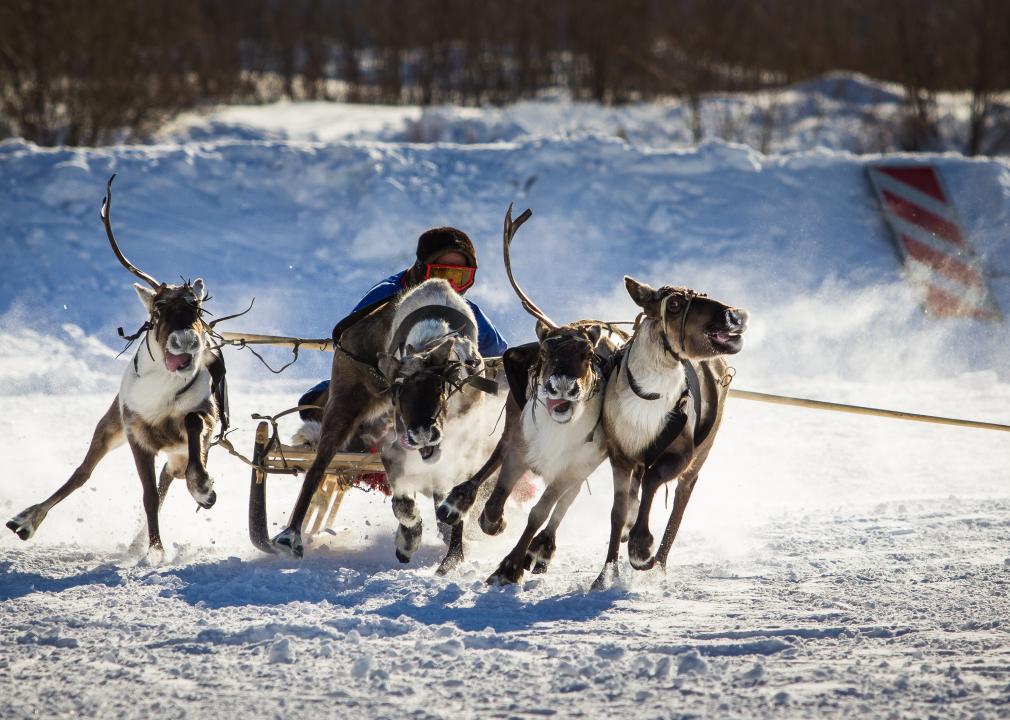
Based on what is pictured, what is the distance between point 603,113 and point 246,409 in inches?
654

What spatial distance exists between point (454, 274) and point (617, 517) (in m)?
1.92

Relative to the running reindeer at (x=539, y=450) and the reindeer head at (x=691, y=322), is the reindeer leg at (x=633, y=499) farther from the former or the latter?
the reindeer head at (x=691, y=322)

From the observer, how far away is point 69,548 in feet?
20.9

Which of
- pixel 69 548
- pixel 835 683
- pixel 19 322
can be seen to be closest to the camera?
pixel 835 683

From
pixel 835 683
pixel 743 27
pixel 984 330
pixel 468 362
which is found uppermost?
pixel 743 27

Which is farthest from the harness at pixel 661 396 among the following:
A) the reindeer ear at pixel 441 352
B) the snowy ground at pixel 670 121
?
the snowy ground at pixel 670 121

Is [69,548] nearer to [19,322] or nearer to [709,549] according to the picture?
[709,549]

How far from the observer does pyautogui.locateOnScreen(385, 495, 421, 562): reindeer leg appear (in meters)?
5.88

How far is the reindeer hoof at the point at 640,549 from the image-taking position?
5.21m

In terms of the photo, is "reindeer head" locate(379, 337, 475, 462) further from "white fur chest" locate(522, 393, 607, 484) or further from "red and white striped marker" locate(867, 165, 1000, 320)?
"red and white striped marker" locate(867, 165, 1000, 320)

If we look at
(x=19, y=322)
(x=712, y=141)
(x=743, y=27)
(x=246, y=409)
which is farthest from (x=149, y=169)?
(x=743, y=27)

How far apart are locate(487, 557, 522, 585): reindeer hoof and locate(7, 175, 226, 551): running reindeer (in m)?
1.50

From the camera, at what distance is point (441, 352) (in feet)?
17.6

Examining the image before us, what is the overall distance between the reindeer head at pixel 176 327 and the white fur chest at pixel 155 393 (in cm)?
10
